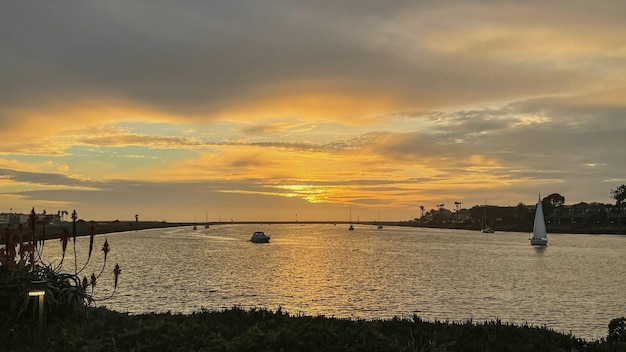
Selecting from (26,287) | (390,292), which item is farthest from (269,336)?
(390,292)

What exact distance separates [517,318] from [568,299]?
1522cm

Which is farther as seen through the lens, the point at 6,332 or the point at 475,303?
the point at 475,303

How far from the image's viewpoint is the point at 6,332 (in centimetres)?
1355

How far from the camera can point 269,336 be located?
448 inches

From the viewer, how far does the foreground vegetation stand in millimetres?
11320

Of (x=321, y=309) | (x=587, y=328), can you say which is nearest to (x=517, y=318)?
(x=587, y=328)

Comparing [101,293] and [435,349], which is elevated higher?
[435,349]

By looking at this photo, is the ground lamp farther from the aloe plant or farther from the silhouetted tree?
the silhouetted tree

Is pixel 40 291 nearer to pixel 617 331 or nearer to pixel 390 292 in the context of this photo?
pixel 617 331

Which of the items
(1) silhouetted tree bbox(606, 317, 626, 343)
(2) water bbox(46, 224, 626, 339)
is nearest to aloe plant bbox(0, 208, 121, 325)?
(2) water bbox(46, 224, 626, 339)

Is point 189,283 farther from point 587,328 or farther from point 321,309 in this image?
point 587,328

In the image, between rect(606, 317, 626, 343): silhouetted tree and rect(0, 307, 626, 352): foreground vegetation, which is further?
rect(606, 317, 626, 343): silhouetted tree

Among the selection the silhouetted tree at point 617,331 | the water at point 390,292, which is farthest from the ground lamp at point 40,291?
the silhouetted tree at point 617,331

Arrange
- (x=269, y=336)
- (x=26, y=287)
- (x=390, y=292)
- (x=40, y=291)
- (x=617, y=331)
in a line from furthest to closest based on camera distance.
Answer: (x=390, y=292) < (x=26, y=287) < (x=617, y=331) < (x=40, y=291) < (x=269, y=336)
